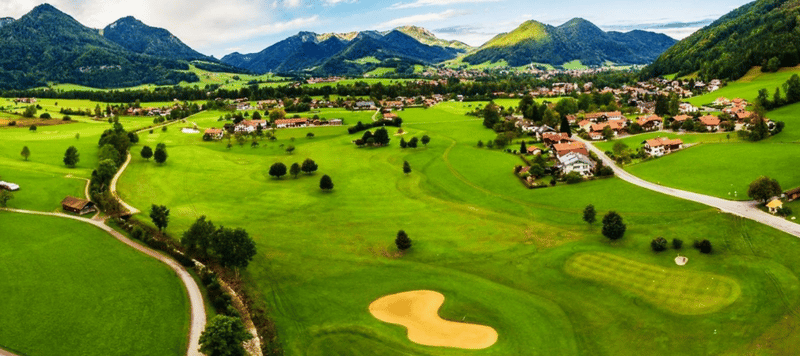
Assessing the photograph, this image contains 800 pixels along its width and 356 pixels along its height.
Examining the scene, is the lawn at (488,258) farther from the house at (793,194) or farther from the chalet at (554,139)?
the chalet at (554,139)

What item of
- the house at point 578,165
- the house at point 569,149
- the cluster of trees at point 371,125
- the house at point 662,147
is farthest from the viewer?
the cluster of trees at point 371,125

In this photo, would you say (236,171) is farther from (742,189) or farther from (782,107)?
(782,107)

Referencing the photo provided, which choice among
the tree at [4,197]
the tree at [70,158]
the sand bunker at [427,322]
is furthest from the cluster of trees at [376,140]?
the sand bunker at [427,322]

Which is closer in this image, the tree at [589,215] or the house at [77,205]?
the tree at [589,215]

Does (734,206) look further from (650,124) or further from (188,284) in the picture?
(650,124)

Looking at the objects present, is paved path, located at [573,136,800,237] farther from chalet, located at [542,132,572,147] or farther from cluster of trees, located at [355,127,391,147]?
cluster of trees, located at [355,127,391,147]

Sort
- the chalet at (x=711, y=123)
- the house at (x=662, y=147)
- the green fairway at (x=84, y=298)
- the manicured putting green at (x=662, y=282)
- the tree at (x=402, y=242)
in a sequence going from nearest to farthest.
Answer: the green fairway at (x=84, y=298) → the manicured putting green at (x=662, y=282) → the tree at (x=402, y=242) → the house at (x=662, y=147) → the chalet at (x=711, y=123)

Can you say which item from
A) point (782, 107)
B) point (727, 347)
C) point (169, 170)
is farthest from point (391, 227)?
point (782, 107)
